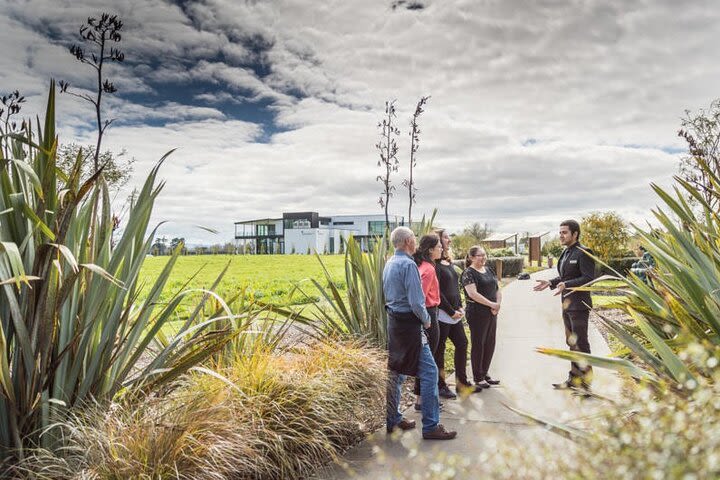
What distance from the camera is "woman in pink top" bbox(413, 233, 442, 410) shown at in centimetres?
565

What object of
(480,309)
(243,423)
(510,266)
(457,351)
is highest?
(480,309)

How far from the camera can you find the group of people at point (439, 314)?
488cm

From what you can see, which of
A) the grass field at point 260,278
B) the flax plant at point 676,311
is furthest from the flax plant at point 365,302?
the grass field at point 260,278

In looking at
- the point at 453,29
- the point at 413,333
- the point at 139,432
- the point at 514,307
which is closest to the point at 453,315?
the point at 413,333

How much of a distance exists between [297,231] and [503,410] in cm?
7310

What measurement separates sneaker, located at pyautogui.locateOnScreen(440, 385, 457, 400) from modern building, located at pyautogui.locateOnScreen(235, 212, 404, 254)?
6741 centimetres

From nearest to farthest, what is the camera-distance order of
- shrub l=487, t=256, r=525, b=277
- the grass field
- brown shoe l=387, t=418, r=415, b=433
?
brown shoe l=387, t=418, r=415, b=433 → the grass field → shrub l=487, t=256, r=525, b=277

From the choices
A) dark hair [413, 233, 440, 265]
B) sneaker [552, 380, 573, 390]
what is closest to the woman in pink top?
dark hair [413, 233, 440, 265]

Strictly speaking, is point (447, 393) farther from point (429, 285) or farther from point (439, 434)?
point (439, 434)

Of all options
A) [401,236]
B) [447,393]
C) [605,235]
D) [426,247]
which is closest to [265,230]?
[605,235]

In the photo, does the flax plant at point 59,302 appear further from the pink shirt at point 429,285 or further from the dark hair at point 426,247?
the dark hair at point 426,247

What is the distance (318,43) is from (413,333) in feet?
27.6

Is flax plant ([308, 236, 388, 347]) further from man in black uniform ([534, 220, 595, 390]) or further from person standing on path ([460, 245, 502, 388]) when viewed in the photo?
man in black uniform ([534, 220, 595, 390])

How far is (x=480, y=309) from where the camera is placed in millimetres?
6617
